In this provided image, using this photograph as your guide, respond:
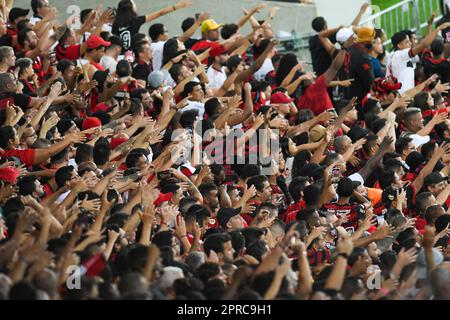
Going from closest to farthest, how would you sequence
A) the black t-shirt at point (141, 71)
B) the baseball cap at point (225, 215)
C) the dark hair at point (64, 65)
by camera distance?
the baseball cap at point (225, 215) → the dark hair at point (64, 65) → the black t-shirt at point (141, 71)

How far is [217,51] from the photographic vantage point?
16953 millimetres

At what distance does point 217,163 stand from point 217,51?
2967mm

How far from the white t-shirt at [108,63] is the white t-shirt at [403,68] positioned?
4.08 metres

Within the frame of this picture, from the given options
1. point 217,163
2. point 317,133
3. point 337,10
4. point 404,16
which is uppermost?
point 217,163

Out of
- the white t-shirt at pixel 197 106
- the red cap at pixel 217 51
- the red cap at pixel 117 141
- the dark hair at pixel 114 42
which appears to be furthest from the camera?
the red cap at pixel 217 51

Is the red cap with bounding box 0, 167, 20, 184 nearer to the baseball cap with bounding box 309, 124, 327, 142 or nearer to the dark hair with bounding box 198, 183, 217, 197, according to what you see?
the dark hair with bounding box 198, 183, 217, 197

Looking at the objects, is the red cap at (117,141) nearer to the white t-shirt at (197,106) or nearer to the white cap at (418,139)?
the white t-shirt at (197,106)

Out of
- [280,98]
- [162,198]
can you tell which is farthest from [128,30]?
[162,198]

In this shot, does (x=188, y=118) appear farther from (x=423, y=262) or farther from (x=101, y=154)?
(x=423, y=262)

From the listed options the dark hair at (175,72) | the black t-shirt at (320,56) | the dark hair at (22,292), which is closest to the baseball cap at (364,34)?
the black t-shirt at (320,56)

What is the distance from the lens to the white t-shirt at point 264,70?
57.1ft

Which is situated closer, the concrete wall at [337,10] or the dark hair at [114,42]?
the dark hair at [114,42]

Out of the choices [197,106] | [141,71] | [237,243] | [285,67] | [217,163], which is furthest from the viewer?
[285,67]
